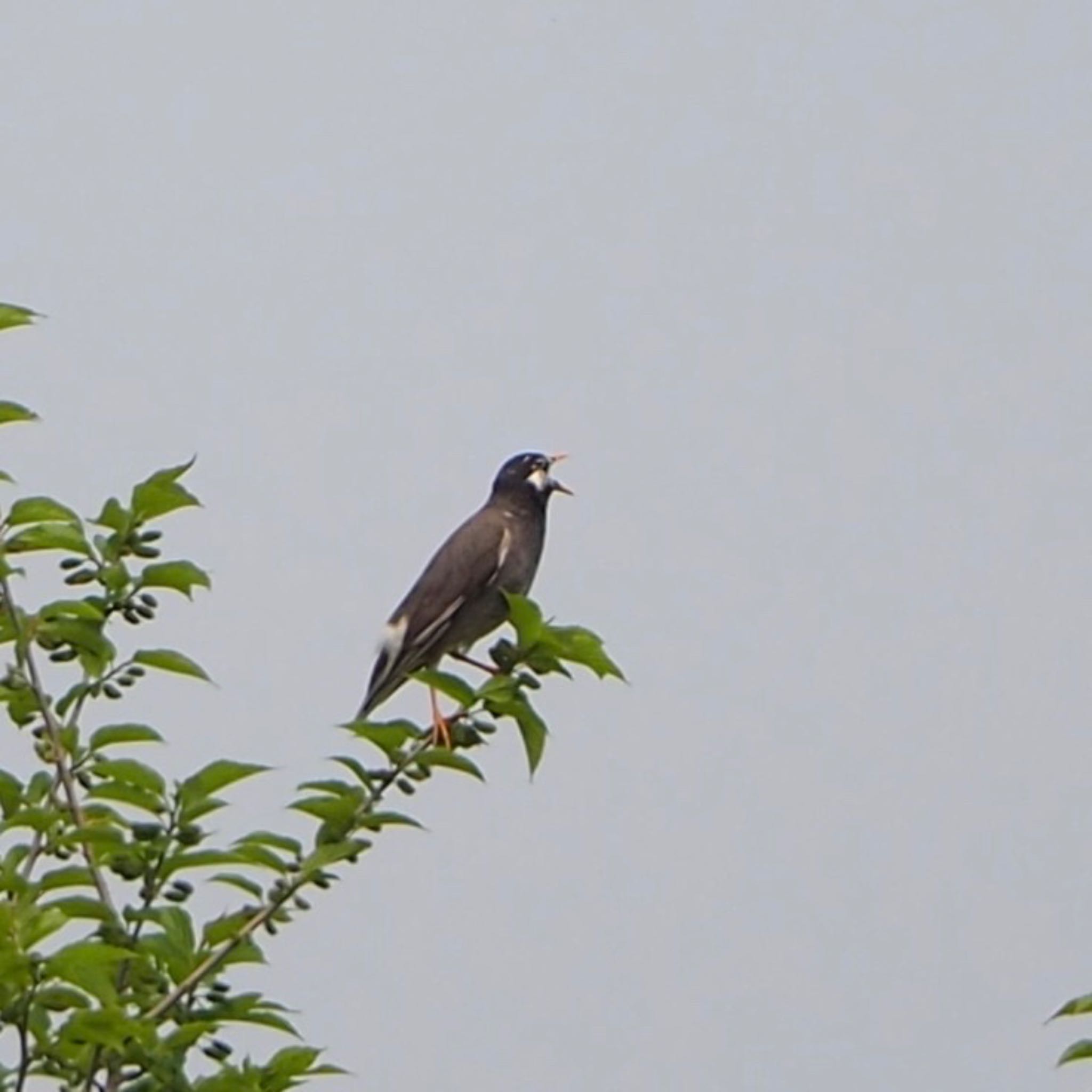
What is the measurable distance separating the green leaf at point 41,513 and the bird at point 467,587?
2699 mm

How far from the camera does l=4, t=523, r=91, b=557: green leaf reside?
431cm

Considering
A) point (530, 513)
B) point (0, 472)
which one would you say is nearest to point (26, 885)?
point (0, 472)

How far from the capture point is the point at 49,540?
4312 millimetres


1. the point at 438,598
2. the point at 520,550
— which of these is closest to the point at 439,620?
the point at 438,598

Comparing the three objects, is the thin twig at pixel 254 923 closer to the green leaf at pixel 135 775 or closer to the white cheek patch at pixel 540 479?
the green leaf at pixel 135 775

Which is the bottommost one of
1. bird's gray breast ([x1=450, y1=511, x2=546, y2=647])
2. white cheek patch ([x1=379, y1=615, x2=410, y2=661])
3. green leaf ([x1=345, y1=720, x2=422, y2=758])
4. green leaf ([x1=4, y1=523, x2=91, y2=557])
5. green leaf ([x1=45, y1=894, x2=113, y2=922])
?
green leaf ([x1=45, y1=894, x2=113, y2=922])

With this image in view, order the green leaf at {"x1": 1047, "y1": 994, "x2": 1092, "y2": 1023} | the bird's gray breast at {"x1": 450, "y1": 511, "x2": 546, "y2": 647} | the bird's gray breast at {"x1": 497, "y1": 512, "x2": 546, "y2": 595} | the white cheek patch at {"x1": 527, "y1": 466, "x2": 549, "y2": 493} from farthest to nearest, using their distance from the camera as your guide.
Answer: the white cheek patch at {"x1": 527, "y1": 466, "x2": 549, "y2": 493} → the bird's gray breast at {"x1": 497, "y1": 512, "x2": 546, "y2": 595} → the bird's gray breast at {"x1": 450, "y1": 511, "x2": 546, "y2": 647} → the green leaf at {"x1": 1047, "y1": 994, "x2": 1092, "y2": 1023}

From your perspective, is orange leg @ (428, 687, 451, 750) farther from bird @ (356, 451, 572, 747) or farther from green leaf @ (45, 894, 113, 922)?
bird @ (356, 451, 572, 747)

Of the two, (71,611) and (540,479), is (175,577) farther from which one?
(540,479)

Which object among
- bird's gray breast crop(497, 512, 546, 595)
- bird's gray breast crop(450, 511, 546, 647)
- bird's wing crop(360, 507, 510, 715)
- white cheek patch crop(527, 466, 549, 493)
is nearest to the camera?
bird's wing crop(360, 507, 510, 715)

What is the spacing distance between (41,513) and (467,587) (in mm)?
3431

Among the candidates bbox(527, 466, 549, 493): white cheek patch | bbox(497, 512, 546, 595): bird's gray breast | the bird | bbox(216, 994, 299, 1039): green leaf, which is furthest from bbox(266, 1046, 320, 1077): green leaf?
bbox(527, 466, 549, 493): white cheek patch

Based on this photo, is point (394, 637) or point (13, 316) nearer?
point (13, 316)

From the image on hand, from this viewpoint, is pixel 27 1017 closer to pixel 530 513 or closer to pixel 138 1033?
pixel 138 1033
